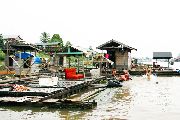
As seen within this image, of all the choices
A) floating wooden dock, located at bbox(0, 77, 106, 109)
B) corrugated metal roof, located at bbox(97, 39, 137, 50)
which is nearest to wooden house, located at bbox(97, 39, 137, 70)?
corrugated metal roof, located at bbox(97, 39, 137, 50)

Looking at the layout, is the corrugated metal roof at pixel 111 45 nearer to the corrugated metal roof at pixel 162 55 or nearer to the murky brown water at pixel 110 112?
the corrugated metal roof at pixel 162 55

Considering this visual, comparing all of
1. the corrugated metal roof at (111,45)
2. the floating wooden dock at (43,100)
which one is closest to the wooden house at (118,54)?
the corrugated metal roof at (111,45)

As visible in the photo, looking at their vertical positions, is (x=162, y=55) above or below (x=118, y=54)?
above

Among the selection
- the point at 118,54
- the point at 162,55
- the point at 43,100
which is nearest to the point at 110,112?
the point at 43,100

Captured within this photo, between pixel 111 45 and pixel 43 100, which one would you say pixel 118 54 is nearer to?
pixel 111 45

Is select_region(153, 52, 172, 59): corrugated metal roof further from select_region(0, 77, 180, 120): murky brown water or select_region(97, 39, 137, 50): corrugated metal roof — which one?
select_region(0, 77, 180, 120): murky brown water

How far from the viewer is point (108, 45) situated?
42.2 m

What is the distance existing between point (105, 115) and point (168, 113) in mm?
2813

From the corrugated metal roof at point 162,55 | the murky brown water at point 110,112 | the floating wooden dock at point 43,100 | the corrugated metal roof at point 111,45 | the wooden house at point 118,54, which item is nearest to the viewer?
→ the murky brown water at point 110,112

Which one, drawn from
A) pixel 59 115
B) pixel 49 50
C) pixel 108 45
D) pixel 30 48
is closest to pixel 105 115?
pixel 59 115

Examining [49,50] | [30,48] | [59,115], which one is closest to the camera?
[59,115]

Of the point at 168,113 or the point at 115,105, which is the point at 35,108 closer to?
the point at 115,105

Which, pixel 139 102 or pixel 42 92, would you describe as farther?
pixel 139 102

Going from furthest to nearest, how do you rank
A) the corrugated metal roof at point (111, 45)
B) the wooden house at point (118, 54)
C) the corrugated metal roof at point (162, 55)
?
the corrugated metal roof at point (162, 55) < the wooden house at point (118, 54) < the corrugated metal roof at point (111, 45)
